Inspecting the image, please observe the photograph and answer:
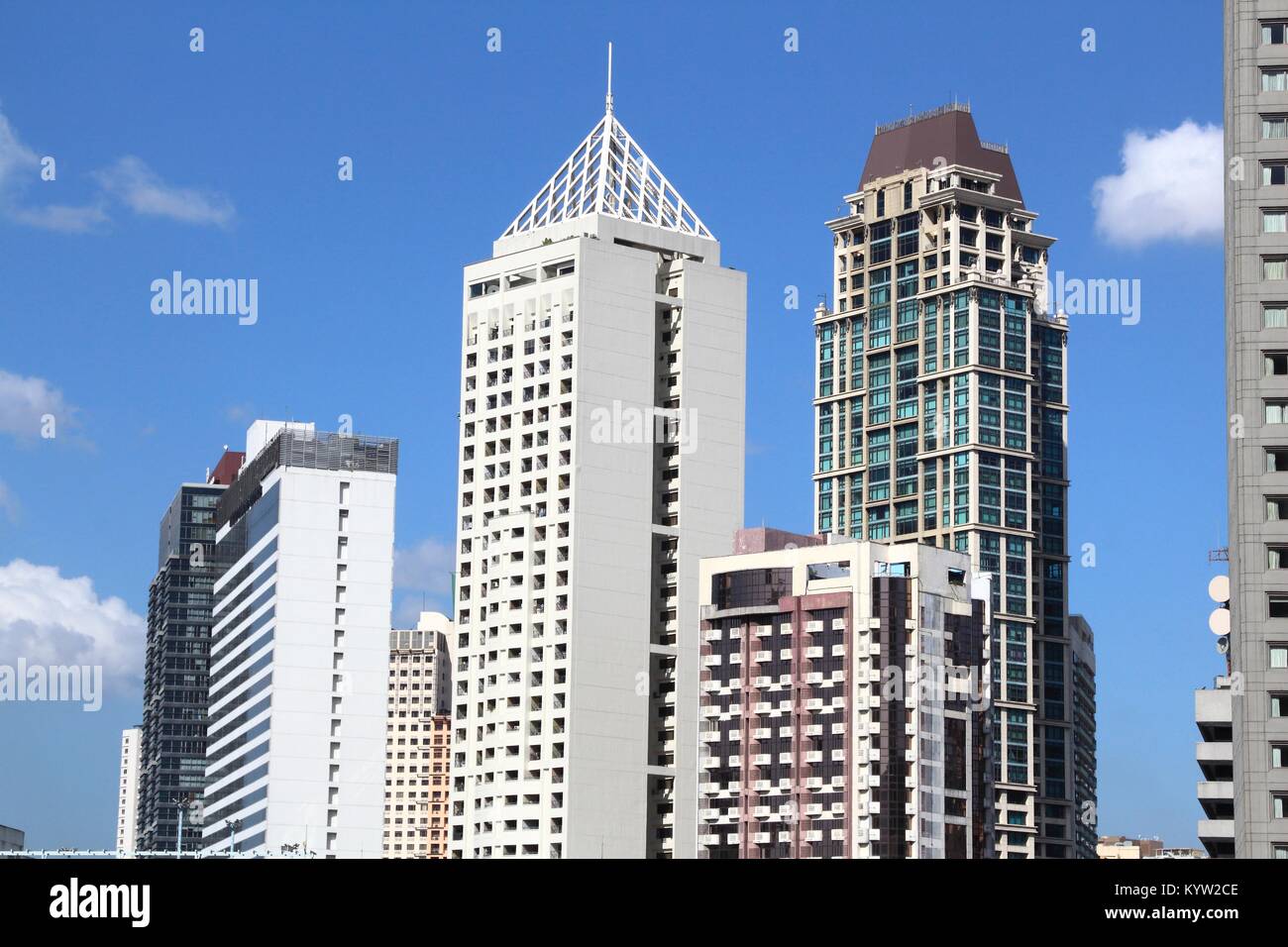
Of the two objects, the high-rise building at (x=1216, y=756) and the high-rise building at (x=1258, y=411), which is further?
the high-rise building at (x=1216, y=756)

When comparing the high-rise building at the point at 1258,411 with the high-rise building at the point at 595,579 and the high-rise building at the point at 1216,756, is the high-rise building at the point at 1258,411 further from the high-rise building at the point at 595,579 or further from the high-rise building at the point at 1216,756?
the high-rise building at the point at 595,579

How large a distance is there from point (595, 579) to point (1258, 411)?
95.3 metres

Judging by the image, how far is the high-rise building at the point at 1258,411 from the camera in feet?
317

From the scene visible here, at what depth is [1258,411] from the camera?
101 meters

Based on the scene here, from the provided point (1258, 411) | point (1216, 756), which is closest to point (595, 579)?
point (1216, 756)

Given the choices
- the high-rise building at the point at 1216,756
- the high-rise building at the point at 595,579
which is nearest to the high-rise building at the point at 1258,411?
the high-rise building at the point at 1216,756

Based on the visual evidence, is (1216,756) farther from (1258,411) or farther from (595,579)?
(595,579)

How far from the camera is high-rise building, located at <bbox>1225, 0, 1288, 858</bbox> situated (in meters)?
96.8

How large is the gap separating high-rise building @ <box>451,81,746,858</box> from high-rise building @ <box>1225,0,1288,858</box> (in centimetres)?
8874

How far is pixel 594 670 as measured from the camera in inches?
7298

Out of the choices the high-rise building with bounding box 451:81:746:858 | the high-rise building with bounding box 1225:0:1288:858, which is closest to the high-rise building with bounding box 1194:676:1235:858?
the high-rise building with bounding box 1225:0:1288:858

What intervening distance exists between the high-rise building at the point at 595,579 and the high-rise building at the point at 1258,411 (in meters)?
88.7

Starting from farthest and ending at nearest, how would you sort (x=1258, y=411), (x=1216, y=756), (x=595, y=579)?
(x=595, y=579) → (x=1216, y=756) → (x=1258, y=411)
